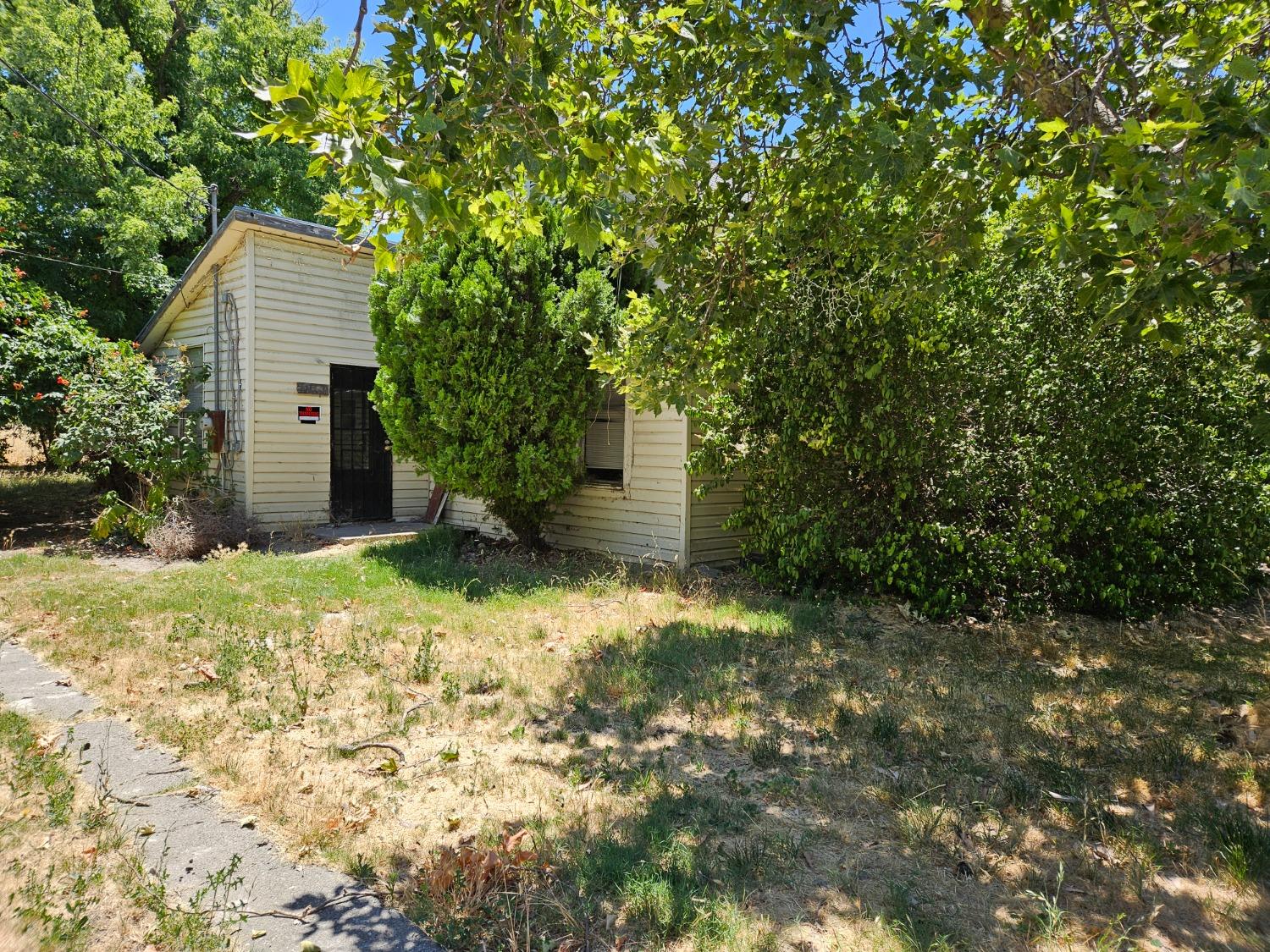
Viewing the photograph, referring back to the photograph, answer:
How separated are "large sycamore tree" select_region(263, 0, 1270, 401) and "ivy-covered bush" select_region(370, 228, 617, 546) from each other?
2715 millimetres

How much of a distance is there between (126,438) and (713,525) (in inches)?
319

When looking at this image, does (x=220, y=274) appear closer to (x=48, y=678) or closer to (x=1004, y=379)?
(x=48, y=678)

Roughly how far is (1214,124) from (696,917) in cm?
361

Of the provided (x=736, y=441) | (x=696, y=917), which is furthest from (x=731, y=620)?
(x=696, y=917)

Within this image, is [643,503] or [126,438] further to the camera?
[126,438]

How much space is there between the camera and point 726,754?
161 inches

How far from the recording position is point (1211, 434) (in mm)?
6289

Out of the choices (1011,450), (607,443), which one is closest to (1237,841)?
(1011,450)

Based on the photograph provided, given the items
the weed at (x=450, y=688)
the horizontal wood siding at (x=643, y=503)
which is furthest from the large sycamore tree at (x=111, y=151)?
the weed at (x=450, y=688)

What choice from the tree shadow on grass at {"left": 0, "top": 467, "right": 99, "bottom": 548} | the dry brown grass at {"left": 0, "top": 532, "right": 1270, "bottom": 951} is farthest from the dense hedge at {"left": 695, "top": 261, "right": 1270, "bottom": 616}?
the tree shadow on grass at {"left": 0, "top": 467, "right": 99, "bottom": 548}

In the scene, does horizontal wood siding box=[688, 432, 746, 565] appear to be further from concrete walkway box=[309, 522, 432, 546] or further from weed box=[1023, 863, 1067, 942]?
weed box=[1023, 863, 1067, 942]

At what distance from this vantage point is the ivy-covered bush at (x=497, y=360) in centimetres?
863

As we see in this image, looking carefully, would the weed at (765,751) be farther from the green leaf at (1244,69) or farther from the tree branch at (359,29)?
the tree branch at (359,29)

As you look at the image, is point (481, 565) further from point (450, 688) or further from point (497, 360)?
point (450, 688)
